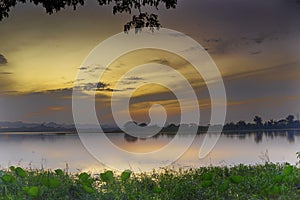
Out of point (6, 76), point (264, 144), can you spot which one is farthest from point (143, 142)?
point (6, 76)

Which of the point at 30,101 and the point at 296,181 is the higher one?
the point at 30,101

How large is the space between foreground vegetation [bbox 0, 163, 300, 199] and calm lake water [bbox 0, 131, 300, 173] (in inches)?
20.4

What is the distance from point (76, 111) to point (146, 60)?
1.12m

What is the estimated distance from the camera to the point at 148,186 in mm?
4473

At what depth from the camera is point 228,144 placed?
18.1 feet

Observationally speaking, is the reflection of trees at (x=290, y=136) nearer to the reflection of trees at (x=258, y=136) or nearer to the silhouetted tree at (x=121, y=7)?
the reflection of trees at (x=258, y=136)

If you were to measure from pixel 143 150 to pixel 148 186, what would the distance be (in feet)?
3.91

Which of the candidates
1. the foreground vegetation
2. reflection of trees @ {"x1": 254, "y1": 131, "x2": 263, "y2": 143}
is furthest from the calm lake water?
the foreground vegetation

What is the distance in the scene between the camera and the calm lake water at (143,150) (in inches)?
207

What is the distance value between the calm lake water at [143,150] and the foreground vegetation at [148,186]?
52 centimetres

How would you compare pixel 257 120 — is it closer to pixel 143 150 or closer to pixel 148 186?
pixel 143 150

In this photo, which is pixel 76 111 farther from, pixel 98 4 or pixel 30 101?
pixel 98 4

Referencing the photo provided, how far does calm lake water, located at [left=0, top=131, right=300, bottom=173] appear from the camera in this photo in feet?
17.3

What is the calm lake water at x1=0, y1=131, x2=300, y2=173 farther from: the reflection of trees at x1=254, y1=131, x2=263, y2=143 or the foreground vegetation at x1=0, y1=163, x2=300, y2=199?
the foreground vegetation at x1=0, y1=163, x2=300, y2=199
